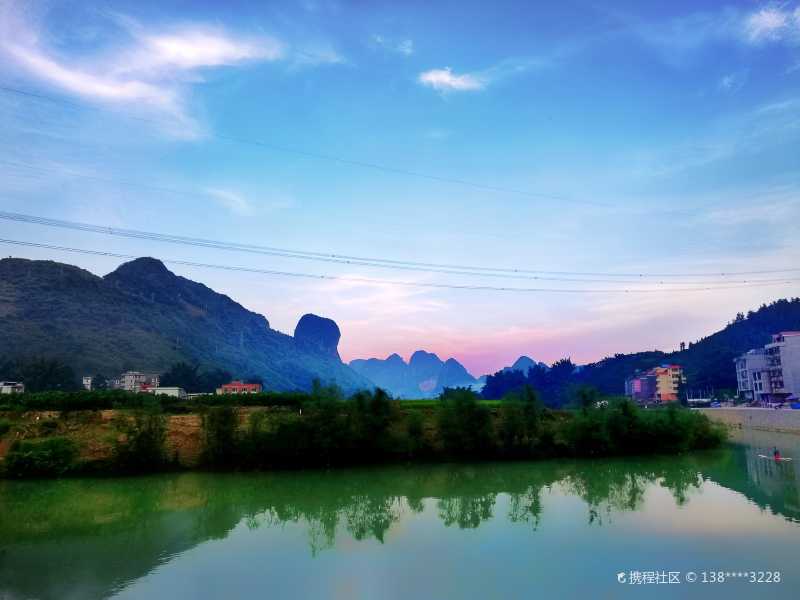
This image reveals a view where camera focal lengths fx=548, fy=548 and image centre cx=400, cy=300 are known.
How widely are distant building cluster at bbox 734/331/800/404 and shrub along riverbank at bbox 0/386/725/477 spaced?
33254 millimetres

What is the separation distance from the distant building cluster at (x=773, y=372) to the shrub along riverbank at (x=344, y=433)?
33.3 meters

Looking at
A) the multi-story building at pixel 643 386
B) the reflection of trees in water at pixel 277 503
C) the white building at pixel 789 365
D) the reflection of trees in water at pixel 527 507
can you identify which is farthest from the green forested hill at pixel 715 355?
the reflection of trees in water at pixel 527 507

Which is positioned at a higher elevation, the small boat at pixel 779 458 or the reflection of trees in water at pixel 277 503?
the small boat at pixel 779 458

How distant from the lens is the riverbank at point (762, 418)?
3304 cm

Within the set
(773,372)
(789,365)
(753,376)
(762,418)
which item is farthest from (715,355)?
(762,418)

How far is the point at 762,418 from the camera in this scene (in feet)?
122

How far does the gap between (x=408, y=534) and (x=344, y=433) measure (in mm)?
11297

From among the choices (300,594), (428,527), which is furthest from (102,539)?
(428,527)

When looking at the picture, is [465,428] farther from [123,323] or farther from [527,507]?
[123,323]

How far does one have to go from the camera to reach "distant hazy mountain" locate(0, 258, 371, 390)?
74688 mm

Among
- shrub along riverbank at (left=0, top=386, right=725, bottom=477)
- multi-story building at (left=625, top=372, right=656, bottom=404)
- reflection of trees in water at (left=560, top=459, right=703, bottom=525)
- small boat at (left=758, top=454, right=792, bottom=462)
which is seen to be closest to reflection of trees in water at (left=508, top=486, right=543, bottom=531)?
reflection of trees in water at (left=560, top=459, right=703, bottom=525)

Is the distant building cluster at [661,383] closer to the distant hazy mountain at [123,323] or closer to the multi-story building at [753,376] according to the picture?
the multi-story building at [753,376]

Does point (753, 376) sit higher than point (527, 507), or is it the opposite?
→ point (753, 376)

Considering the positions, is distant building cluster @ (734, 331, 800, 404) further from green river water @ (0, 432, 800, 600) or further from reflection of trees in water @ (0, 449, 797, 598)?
green river water @ (0, 432, 800, 600)
